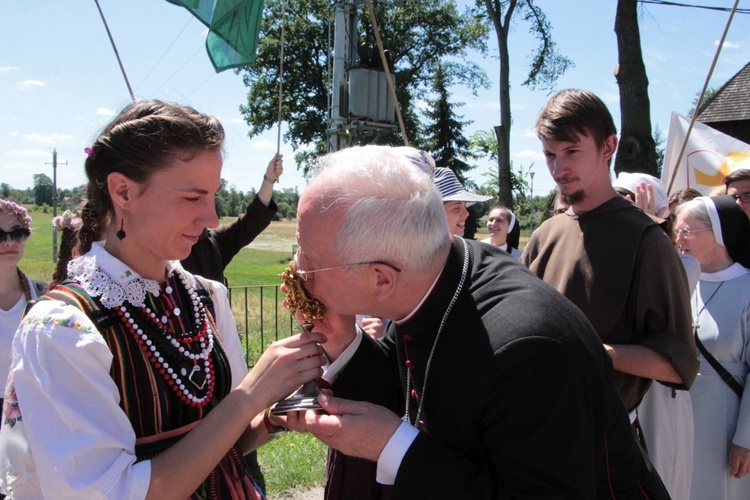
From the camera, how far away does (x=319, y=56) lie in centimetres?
2930

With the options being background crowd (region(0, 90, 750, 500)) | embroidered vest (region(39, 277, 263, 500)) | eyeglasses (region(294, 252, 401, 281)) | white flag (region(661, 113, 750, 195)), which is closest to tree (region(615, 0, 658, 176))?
white flag (region(661, 113, 750, 195))

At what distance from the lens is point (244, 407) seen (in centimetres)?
145

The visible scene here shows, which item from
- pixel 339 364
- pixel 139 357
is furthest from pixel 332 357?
pixel 139 357

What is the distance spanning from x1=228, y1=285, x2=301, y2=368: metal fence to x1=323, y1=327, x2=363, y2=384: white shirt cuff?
491 centimetres

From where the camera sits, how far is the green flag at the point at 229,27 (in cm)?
497

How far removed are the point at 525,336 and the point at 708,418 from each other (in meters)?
2.59

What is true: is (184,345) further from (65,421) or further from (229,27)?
(229,27)

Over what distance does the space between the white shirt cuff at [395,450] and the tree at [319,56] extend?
2695 cm

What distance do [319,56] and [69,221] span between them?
94.8 ft

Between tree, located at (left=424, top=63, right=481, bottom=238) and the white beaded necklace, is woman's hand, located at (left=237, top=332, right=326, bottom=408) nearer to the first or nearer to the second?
the white beaded necklace

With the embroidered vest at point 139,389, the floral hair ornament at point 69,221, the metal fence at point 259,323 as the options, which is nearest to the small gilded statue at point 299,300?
the embroidered vest at point 139,389

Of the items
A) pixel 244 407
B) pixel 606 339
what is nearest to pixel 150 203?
pixel 244 407

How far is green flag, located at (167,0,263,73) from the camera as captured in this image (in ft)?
16.3

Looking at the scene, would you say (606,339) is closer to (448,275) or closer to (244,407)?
(448,275)
